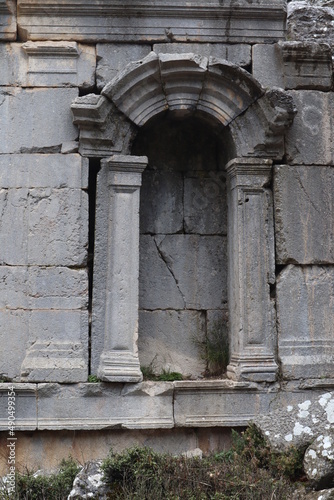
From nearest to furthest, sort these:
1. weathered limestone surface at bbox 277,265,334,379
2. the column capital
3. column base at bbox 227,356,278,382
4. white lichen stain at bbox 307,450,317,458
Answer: white lichen stain at bbox 307,450,317,458, column base at bbox 227,356,278,382, weathered limestone surface at bbox 277,265,334,379, the column capital

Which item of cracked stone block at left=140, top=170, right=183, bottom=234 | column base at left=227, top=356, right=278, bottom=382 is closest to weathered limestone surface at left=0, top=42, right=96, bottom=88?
cracked stone block at left=140, top=170, right=183, bottom=234

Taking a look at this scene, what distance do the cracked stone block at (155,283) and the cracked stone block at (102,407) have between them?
109 centimetres

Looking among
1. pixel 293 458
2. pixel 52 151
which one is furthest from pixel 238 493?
pixel 52 151

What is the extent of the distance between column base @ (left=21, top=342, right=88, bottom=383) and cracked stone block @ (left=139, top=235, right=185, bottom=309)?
41.9 inches

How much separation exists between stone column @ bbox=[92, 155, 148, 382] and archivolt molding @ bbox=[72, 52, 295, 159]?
312 millimetres

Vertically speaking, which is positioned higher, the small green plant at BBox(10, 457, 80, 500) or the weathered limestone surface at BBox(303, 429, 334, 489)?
the weathered limestone surface at BBox(303, 429, 334, 489)

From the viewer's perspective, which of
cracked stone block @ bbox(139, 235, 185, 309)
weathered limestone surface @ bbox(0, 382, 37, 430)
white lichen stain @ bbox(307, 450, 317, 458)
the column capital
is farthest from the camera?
cracked stone block @ bbox(139, 235, 185, 309)

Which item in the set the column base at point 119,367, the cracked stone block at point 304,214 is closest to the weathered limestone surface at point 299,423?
the column base at point 119,367

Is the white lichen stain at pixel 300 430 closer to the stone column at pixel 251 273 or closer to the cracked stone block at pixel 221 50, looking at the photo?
the stone column at pixel 251 273

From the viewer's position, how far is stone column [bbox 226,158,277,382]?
6.29m

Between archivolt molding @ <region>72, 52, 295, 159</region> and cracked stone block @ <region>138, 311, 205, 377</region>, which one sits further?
cracked stone block @ <region>138, 311, 205, 377</region>

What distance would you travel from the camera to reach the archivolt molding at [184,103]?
21.0 feet

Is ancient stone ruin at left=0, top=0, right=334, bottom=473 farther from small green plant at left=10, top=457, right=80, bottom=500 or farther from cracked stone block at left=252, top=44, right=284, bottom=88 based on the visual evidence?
small green plant at left=10, top=457, right=80, bottom=500

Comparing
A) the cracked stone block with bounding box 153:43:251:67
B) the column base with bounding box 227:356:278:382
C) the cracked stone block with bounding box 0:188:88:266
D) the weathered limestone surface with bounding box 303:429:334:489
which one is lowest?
the weathered limestone surface with bounding box 303:429:334:489
